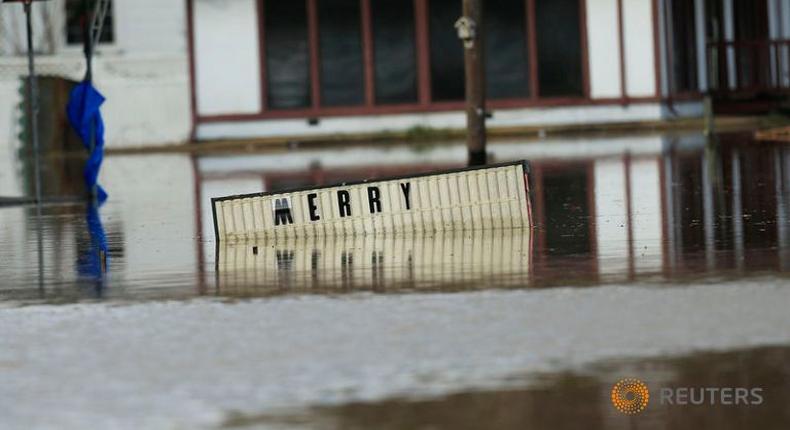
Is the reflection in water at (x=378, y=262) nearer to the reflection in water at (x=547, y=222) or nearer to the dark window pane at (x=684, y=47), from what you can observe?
the reflection in water at (x=547, y=222)

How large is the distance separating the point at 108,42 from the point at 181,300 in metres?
29.6

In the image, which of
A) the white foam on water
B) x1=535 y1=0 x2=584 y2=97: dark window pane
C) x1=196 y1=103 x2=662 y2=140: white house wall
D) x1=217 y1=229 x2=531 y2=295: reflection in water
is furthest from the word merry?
x1=535 y1=0 x2=584 y2=97: dark window pane

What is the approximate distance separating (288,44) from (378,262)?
26535 millimetres

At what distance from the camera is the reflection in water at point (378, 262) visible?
Result: 1461cm

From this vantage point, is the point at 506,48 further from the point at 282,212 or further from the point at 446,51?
the point at 282,212

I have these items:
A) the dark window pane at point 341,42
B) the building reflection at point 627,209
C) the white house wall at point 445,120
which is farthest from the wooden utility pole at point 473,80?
the dark window pane at point 341,42

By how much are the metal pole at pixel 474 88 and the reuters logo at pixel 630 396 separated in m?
18.0

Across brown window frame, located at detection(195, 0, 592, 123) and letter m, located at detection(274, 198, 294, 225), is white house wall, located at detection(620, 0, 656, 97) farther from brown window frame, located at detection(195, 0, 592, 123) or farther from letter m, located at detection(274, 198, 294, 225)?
letter m, located at detection(274, 198, 294, 225)

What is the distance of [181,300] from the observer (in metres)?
14.1

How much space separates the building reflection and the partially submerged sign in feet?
1.45

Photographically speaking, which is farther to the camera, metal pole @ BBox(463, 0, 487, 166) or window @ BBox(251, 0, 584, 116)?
window @ BBox(251, 0, 584, 116)

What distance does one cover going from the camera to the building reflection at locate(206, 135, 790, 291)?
15000mm

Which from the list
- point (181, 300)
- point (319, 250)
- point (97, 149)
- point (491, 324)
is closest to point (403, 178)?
point (319, 250)

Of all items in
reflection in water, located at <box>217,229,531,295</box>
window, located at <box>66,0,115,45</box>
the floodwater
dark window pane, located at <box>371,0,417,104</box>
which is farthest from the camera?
window, located at <box>66,0,115,45</box>
